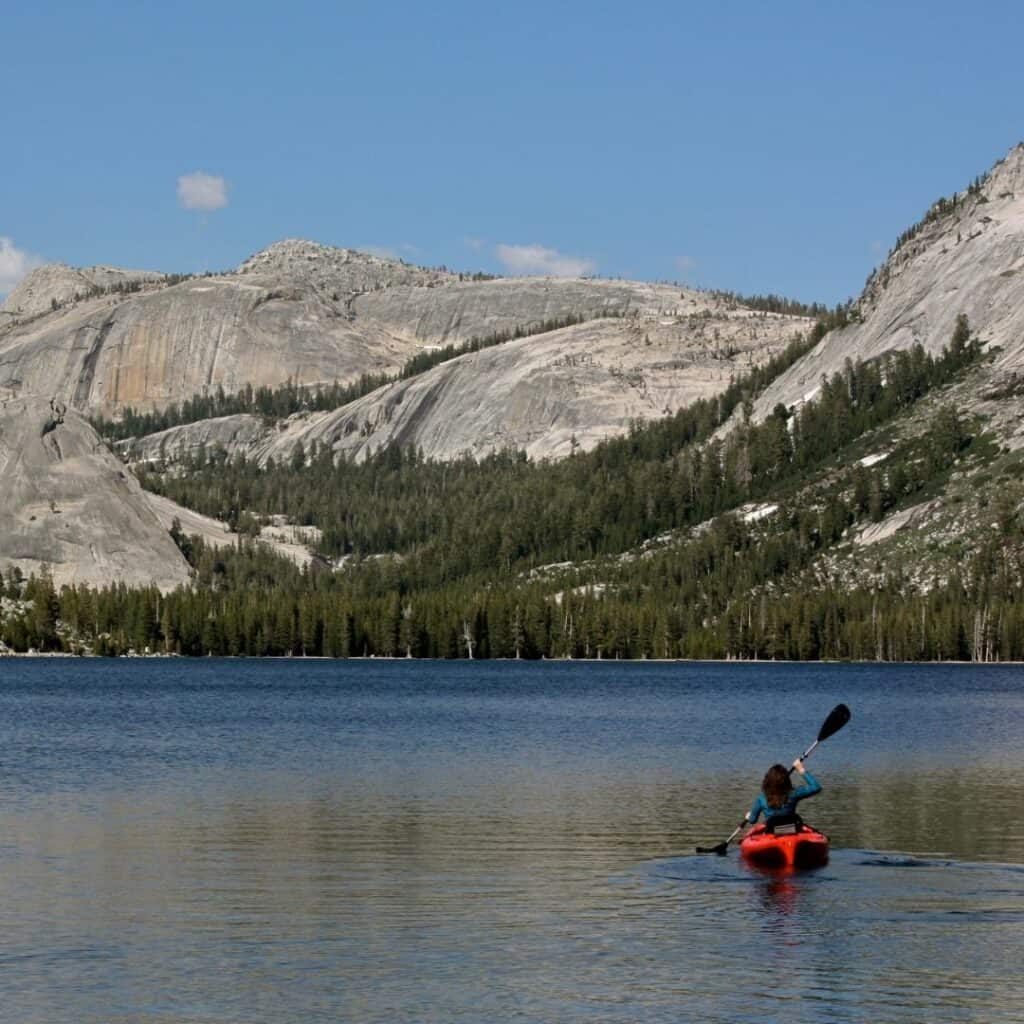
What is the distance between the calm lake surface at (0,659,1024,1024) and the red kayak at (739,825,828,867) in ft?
2.73

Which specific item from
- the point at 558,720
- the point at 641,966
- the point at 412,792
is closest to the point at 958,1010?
the point at 641,966

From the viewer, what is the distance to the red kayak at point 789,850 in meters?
58.5

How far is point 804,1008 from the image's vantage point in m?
40.0

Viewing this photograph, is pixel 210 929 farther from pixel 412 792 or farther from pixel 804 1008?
pixel 412 792

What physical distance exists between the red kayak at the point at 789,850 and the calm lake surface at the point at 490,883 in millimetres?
832

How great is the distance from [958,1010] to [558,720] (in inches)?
3658

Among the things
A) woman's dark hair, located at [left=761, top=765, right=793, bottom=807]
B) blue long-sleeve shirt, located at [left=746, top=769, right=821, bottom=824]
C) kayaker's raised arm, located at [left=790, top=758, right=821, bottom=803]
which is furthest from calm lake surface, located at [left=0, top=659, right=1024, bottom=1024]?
woman's dark hair, located at [left=761, top=765, right=793, bottom=807]

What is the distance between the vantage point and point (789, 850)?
2299 inches

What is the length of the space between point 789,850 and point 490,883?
32.0 ft

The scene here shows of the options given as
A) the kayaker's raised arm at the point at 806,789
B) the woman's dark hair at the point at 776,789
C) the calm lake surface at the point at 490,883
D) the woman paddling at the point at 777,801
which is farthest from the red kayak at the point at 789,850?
the kayaker's raised arm at the point at 806,789

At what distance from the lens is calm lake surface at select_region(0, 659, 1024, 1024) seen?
41281 mm

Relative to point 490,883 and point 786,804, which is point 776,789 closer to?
point 786,804

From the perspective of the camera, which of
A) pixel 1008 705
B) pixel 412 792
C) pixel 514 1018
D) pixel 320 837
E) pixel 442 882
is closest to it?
pixel 514 1018

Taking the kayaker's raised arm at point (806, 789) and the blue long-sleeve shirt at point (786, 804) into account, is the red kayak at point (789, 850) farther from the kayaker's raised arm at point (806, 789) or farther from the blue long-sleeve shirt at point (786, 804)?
the kayaker's raised arm at point (806, 789)
